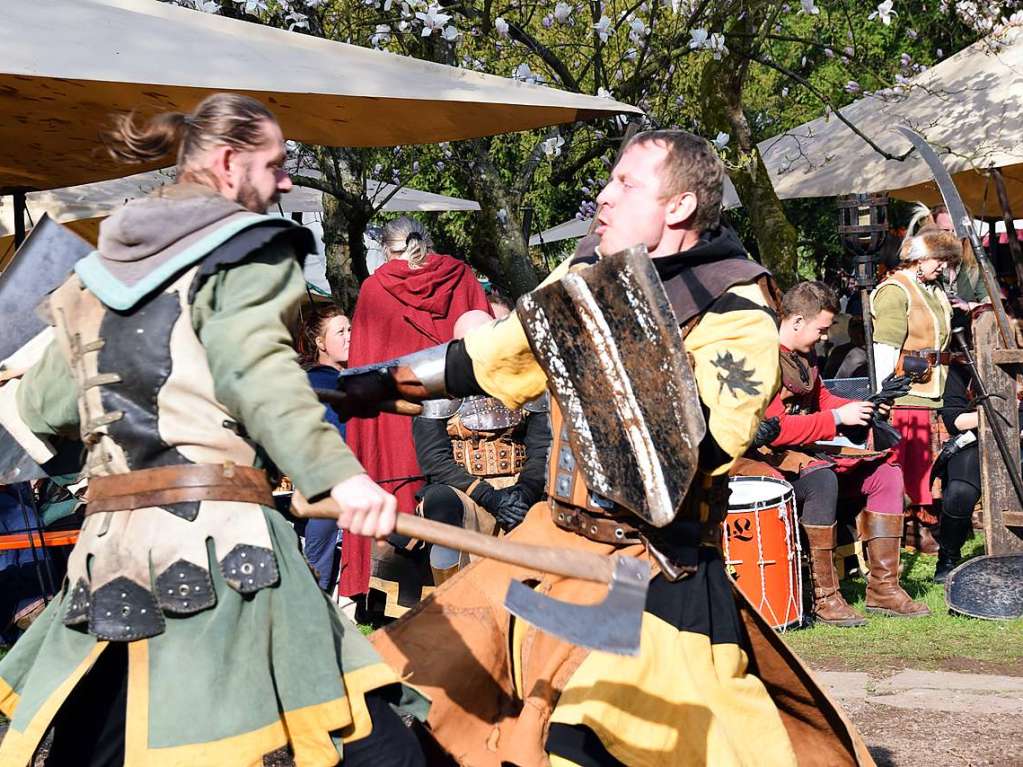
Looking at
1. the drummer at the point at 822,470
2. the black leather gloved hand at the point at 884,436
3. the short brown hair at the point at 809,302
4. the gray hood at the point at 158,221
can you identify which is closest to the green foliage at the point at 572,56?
the short brown hair at the point at 809,302

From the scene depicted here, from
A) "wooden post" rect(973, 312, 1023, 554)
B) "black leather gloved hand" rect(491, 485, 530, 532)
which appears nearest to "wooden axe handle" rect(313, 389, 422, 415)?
"black leather gloved hand" rect(491, 485, 530, 532)

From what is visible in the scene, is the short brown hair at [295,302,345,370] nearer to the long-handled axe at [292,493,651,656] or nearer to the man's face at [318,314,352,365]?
the man's face at [318,314,352,365]

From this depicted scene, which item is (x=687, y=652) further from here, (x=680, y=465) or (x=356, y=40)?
(x=356, y=40)

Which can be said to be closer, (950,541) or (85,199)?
(950,541)

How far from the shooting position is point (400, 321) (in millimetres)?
6250

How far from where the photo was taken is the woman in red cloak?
624 centimetres

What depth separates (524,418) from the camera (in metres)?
5.80

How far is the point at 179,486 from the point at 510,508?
3.27 m

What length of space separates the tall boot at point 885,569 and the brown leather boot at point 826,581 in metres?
0.24

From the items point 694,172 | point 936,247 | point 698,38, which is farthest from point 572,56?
point 694,172

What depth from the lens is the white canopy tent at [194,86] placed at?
426 cm

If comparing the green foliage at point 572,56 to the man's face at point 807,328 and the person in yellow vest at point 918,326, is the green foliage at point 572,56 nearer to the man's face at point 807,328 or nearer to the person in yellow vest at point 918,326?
the person in yellow vest at point 918,326

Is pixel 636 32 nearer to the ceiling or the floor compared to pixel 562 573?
nearer to the ceiling

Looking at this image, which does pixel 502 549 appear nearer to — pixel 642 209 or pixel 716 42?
pixel 642 209
